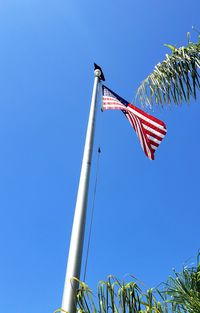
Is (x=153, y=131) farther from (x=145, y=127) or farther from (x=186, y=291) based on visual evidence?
(x=186, y=291)

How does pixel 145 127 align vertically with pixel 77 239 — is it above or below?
above

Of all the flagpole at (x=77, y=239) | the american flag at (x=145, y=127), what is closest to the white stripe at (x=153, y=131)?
the american flag at (x=145, y=127)

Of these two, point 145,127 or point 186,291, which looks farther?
point 145,127

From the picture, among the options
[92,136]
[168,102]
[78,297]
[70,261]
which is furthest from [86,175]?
[168,102]

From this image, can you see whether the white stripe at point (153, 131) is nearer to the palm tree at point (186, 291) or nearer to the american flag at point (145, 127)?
the american flag at point (145, 127)

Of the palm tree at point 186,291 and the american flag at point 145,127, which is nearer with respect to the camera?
the palm tree at point 186,291

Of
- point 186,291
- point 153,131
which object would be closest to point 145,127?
point 153,131

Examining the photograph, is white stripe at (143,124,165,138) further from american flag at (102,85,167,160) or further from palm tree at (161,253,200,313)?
palm tree at (161,253,200,313)

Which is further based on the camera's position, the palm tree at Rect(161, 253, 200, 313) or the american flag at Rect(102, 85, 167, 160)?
the american flag at Rect(102, 85, 167, 160)

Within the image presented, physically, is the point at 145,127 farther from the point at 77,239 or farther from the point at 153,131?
the point at 77,239

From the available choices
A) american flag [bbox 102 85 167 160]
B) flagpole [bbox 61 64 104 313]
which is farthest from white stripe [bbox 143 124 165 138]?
flagpole [bbox 61 64 104 313]

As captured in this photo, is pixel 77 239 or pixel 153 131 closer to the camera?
pixel 77 239

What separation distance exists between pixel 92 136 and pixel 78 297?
11.1 feet

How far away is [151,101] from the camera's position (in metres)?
8.27
